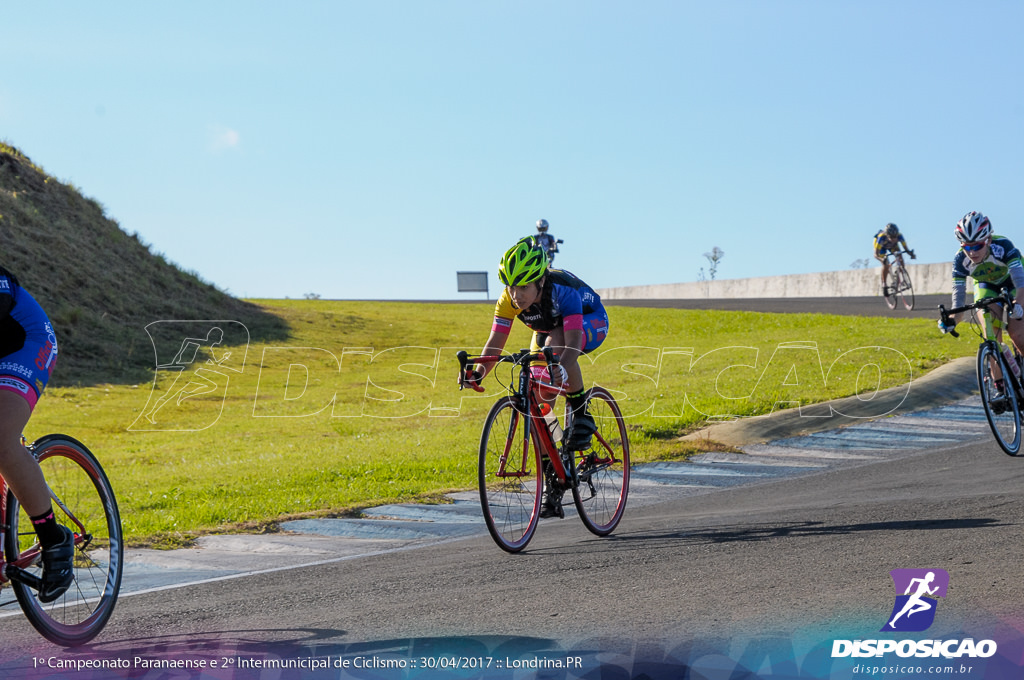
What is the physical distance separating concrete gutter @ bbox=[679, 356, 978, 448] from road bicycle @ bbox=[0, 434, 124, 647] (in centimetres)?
917

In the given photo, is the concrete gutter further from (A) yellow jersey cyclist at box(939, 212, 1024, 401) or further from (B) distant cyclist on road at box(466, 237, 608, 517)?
(B) distant cyclist on road at box(466, 237, 608, 517)

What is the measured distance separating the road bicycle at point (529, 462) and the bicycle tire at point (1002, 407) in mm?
4818

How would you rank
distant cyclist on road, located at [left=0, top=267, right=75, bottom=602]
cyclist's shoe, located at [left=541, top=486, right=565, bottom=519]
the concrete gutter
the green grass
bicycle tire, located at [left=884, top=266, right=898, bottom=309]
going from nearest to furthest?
distant cyclist on road, located at [left=0, top=267, right=75, bottom=602] → cyclist's shoe, located at [left=541, top=486, right=565, bottom=519] → the green grass → the concrete gutter → bicycle tire, located at [left=884, top=266, right=898, bottom=309]

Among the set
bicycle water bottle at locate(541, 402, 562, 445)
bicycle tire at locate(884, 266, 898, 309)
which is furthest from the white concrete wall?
bicycle water bottle at locate(541, 402, 562, 445)

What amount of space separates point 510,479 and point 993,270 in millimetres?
6451

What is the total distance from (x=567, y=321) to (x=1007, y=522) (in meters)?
3.37

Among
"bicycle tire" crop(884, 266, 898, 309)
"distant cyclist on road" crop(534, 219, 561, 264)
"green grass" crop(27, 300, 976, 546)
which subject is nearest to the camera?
"green grass" crop(27, 300, 976, 546)

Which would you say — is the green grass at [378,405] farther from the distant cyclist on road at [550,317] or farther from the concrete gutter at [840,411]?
the distant cyclist on road at [550,317]

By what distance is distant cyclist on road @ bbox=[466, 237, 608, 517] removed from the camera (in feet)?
23.4

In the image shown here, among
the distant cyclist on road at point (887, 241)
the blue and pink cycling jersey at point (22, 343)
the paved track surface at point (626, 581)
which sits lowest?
the paved track surface at point (626, 581)

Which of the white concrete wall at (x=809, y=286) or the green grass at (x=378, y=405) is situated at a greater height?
the white concrete wall at (x=809, y=286)

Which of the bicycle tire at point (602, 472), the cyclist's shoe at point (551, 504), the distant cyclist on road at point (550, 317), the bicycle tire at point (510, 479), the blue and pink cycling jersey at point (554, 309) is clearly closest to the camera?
the bicycle tire at point (510, 479)

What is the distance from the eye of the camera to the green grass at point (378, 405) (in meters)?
11.3

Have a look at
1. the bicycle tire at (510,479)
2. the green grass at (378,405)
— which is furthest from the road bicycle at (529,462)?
the green grass at (378,405)
